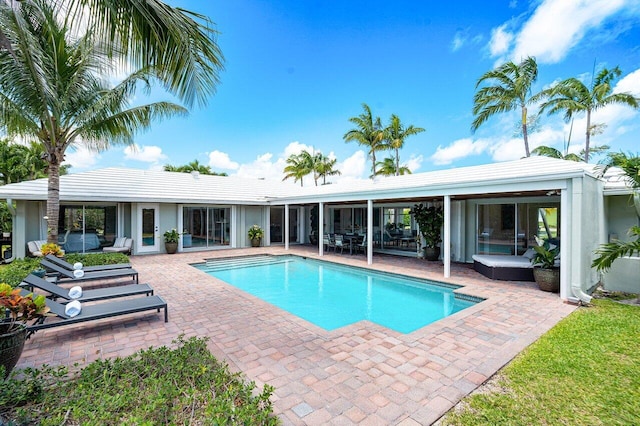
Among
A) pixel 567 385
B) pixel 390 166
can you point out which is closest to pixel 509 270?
pixel 567 385

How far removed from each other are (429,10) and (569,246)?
1088 cm

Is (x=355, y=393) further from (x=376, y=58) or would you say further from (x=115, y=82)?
(x=376, y=58)

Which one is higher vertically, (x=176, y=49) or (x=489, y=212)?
(x=176, y=49)

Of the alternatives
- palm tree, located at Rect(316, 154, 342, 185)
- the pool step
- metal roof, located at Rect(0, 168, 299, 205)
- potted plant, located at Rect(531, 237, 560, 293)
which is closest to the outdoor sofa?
potted plant, located at Rect(531, 237, 560, 293)

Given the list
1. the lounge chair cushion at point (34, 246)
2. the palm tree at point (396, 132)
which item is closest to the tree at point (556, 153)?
the palm tree at point (396, 132)

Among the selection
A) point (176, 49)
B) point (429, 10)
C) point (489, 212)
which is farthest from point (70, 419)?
point (429, 10)

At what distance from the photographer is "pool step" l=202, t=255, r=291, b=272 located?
13.9 m

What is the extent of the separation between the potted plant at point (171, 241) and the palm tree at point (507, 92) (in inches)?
833

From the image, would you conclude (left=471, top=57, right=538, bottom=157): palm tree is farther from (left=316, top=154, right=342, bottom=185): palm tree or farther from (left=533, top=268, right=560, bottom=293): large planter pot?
(left=316, top=154, right=342, bottom=185): palm tree

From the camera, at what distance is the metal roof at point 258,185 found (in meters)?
8.70

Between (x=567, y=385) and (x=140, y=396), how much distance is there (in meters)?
4.96

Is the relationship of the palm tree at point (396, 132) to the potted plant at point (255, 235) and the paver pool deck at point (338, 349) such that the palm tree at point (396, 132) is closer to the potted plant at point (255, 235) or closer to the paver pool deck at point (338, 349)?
the potted plant at point (255, 235)

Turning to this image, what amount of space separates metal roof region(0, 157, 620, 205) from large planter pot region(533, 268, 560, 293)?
2337 mm

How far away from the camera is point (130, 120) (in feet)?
37.6
